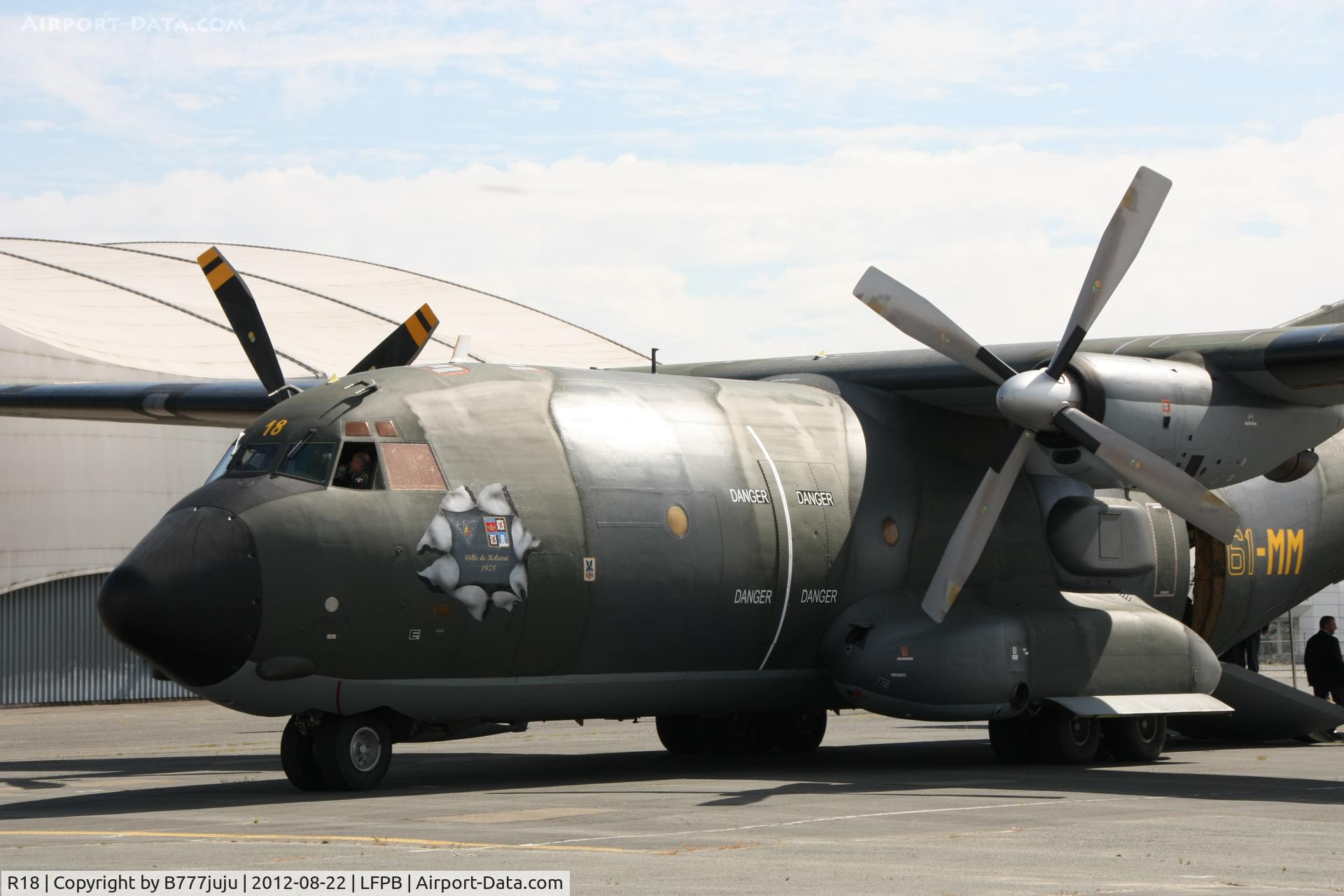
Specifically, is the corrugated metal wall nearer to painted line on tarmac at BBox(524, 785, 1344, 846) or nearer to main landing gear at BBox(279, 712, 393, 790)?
main landing gear at BBox(279, 712, 393, 790)

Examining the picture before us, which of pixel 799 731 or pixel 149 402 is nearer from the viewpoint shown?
pixel 799 731

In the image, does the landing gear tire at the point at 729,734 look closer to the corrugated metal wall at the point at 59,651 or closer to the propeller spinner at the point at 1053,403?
the propeller spinner at the point at 1053,403

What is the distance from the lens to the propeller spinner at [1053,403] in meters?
17.0

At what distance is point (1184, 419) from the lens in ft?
57.8

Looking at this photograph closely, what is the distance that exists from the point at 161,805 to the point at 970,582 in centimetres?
927

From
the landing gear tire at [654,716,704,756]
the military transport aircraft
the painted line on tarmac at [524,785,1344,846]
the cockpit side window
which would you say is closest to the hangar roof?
the landing gear tire at [654,716,704,756]

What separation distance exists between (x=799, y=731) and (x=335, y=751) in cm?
719

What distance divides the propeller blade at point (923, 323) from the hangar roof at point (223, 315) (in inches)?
740

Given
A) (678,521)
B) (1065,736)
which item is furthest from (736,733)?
(678,521)

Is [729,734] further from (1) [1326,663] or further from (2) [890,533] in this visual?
(1) [1326,663]

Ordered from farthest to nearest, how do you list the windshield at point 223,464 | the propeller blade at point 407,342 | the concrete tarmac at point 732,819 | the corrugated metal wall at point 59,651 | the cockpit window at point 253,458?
1. the corrugated metal wall at point 59,651
2. the propeller blade at point 407,342
3. the windshield at point 223,464
4. the cockpit window at point 253,458
5. the concrete tarmac at point 732,819

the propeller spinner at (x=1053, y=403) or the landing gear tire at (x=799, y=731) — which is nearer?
the propeller spinner at (x=1053, y=403)
